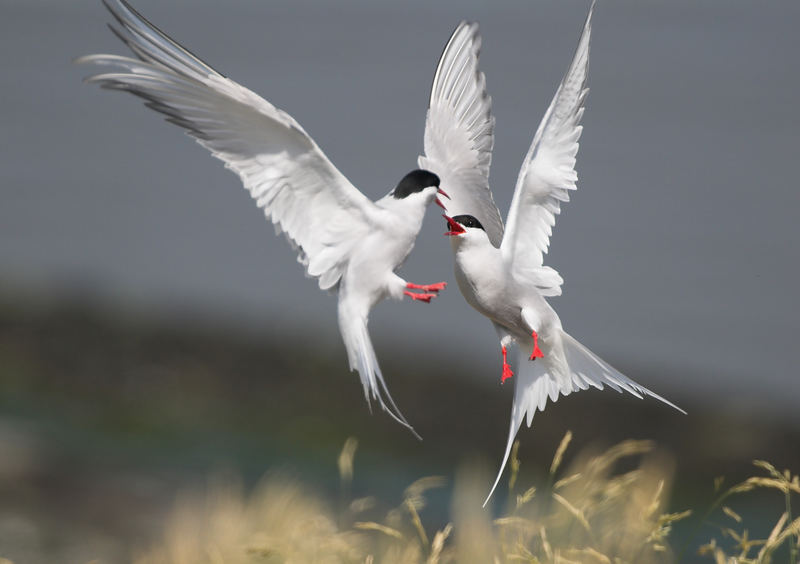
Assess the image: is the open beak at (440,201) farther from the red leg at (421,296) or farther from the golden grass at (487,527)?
the golden grass at (487,527)

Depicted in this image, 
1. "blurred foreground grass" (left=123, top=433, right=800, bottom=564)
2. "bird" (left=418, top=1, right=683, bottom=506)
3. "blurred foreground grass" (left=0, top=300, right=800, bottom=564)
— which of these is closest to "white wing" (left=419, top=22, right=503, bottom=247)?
"bird" (left=418, top=1, right=683, bottom=506)

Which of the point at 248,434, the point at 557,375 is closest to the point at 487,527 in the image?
the point at 557,375

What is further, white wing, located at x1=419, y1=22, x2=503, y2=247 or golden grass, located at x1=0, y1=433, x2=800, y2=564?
golden grass, located at x1=0, y1=433, x2=800, y2=564

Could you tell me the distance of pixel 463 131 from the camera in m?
1.96

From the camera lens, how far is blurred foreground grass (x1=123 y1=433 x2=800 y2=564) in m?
2.09

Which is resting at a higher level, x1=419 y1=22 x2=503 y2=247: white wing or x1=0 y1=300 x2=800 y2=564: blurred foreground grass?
x1=419 y1=22 x2=503 y2=247: white wing

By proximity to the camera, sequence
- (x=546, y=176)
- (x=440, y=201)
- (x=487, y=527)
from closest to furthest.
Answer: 1. (x=546, y=176)
2. (x=440, y=201)
3. (x=487, y=527)

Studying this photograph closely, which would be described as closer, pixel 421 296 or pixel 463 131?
pixel 421 296

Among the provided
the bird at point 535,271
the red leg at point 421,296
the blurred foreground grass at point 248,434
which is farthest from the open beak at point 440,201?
the blurred foreground grass at point 248,434

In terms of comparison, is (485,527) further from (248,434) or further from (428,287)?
(248,434)

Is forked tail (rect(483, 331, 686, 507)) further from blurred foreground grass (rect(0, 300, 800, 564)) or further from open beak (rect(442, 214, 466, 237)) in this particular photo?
blurred foreground grass (rect(0, 300, 800, 564))

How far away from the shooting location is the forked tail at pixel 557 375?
1.64m

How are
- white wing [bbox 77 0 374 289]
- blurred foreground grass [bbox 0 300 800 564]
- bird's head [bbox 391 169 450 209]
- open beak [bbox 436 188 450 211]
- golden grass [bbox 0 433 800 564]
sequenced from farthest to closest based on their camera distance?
blurred foreground grass [bbox 0 300 800 564] < golden grass [bbox 0 433 800 564] < open beak [bbox 436 188 450 211] < bird's head [bbox 391 169 450 209] < white wing [bbox 77 0 374 289]

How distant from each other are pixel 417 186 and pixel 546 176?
25 centimetres
